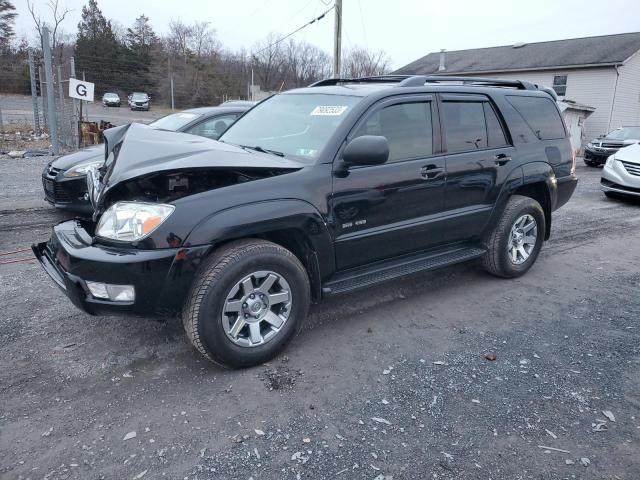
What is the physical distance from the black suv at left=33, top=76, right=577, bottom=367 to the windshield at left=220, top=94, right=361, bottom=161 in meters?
0.02

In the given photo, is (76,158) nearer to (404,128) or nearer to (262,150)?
(262,150)

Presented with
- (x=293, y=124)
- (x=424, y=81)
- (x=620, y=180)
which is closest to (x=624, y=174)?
(x=620, y=180)

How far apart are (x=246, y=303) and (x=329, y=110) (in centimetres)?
168

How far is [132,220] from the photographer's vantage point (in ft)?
9.33

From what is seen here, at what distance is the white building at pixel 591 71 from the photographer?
988 inches

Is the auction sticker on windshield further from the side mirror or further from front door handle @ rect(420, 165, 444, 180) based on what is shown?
front door handle @ rect(420, 165, 444, 180)

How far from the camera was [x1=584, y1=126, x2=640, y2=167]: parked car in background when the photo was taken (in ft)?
51.3

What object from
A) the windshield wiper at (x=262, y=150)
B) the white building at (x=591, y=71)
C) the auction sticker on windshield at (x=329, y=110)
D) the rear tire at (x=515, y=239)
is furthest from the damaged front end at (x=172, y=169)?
the white building at (x=591, y=71)

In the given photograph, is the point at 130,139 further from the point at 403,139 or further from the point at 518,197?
the point at 518,197

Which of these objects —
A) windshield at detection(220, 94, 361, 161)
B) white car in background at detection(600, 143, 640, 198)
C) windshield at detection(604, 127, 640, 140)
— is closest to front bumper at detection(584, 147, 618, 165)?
windshield at detection(604, 127, 640, 140)

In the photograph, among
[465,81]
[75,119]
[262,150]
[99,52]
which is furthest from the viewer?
[99,52]

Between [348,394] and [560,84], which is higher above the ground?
[560,84]

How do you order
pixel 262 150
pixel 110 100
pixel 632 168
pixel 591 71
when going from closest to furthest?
1. pixel 262 150
2. pixel 632 168
3. pixel 591 71
4. pixel 110 100

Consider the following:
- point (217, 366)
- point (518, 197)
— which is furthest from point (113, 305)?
point (518, 197)
